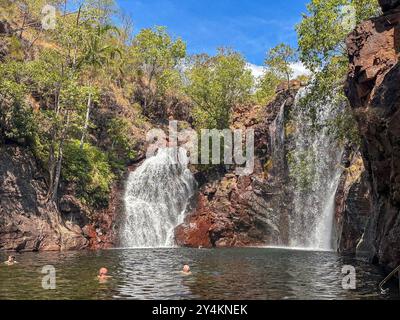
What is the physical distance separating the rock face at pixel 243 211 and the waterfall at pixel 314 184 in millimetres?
Answer: 2130

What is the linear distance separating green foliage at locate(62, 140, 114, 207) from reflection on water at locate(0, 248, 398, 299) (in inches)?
745

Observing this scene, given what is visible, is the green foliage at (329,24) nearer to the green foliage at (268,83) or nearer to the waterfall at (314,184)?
the waterfall at (314,184)

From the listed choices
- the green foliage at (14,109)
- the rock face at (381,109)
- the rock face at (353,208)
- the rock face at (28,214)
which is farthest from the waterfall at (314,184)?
the green foliage at (14,109)

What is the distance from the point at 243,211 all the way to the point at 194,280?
3321cm

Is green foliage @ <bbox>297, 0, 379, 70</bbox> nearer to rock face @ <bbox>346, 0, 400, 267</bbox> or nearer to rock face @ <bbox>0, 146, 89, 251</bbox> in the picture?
rock face @ <bbox>346, 0, 400, 267</bbox>

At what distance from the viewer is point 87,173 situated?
171 feet

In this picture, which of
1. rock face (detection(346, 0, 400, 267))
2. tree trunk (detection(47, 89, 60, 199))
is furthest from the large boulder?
tree trunk (detection(47, 89, 60, 199))

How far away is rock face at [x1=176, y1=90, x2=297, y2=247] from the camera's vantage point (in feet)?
176

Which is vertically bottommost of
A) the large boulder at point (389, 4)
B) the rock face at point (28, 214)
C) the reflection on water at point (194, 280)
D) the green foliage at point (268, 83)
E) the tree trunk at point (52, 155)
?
the reflection on water at point (194, 280)

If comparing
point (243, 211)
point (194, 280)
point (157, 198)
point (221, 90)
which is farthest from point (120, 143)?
point (194, 280)

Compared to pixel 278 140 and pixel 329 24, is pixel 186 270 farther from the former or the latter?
pixel 278 140

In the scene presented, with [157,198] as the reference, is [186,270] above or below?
below

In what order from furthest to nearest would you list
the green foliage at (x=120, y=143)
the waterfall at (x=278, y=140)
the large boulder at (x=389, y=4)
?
the green foliage at (x=120, y=143), the waterfall at (x=278, y=140), the large boulder at (x=389, y=4)

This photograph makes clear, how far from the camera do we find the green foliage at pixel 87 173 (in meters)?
50.4
